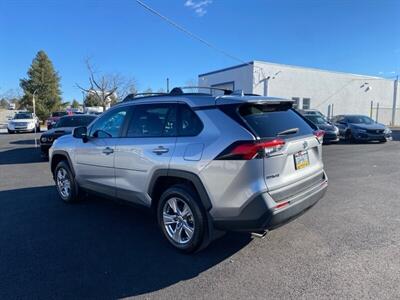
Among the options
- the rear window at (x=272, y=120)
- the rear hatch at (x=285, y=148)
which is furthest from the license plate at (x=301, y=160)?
the rear window at (x=272, y=120)

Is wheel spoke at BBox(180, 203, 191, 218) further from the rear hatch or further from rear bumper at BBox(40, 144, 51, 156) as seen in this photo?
rear bumper at BBox(40, 144, 51, 156)

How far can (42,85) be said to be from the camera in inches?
1984

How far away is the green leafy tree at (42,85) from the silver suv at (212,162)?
5057cm

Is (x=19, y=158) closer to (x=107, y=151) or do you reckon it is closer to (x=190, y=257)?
(x=107, y=151)

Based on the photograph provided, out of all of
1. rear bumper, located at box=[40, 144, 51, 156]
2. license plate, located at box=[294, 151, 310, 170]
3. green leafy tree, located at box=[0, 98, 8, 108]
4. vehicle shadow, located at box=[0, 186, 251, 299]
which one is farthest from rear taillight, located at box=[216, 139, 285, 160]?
green leafy tree, located at box=[0, 98, 8, 108]

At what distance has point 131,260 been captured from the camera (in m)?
3.65

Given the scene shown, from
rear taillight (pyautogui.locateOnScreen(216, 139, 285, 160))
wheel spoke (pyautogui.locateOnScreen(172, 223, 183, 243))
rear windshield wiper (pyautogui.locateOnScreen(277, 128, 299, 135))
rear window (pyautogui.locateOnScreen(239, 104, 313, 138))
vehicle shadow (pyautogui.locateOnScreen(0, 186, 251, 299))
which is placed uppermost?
rear window (pyautogui.locateOnScreen(239, 104, 313, 138))

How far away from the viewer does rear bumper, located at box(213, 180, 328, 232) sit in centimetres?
314

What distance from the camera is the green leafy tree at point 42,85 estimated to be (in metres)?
50.1

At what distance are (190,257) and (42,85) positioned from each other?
5422 centimetres

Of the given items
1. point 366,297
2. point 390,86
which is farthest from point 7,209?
point 390,86

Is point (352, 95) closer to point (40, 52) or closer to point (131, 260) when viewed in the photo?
point (131, 260)

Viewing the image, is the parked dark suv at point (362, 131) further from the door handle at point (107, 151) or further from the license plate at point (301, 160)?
the door handle at point (107, 151)

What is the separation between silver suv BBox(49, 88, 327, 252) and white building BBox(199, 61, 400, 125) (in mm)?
24124
